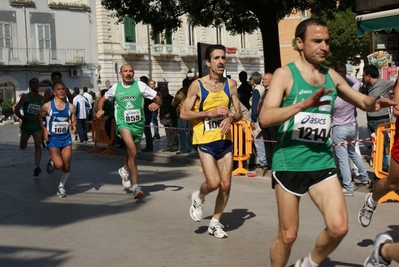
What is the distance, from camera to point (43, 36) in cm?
5162

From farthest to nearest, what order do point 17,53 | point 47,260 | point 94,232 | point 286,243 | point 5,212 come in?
point 17,53 < point 5,212 < point 94,232 < point 47,260 < point 286,243

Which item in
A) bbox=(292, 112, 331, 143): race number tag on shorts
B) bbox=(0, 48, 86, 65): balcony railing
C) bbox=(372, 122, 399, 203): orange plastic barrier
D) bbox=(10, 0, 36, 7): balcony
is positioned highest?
bbox=(10, 0, 36, 7): balcony

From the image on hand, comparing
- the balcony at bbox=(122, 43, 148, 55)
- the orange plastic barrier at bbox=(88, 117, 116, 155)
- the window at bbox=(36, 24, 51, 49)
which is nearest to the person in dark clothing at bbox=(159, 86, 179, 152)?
the orange plastic barrier at bbox=(88, 117, 116, 155)

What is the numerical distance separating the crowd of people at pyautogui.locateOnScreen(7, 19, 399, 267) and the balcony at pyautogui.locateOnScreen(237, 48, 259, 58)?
5042 centimetres

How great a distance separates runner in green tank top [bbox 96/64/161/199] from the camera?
34.2ft

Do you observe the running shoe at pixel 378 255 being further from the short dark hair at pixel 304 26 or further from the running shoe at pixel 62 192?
the running shoe at pixel 62 192

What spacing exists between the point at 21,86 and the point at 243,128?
39.0m

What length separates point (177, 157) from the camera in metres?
16.8

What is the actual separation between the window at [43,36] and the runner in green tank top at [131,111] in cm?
4227

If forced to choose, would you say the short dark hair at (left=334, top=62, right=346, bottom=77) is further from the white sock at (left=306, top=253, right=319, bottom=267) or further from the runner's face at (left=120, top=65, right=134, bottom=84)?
the white sock at (left=306, top=253, right=319, bottom=267)

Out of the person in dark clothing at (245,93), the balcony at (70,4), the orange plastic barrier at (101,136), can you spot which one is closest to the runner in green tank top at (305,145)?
the person in dark clothing at (245,93)

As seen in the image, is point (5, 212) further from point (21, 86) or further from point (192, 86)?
point (21, 86)

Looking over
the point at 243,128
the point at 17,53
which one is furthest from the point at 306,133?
the point at 17,53

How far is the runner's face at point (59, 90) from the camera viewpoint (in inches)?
441
